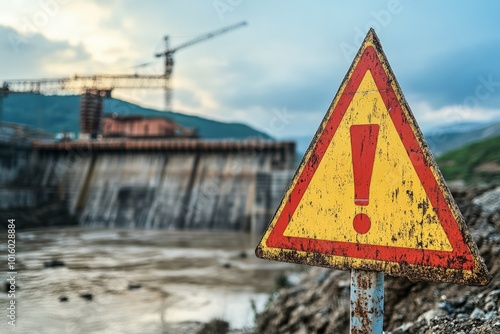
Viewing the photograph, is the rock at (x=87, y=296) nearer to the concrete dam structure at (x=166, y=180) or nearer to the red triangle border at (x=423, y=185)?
the red triangle border at (x=423, y=185)

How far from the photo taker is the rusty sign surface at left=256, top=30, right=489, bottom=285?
170cm

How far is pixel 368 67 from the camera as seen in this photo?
1.98 m

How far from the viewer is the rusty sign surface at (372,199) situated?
5.58ft

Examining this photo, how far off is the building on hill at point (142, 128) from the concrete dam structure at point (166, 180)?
682 cm

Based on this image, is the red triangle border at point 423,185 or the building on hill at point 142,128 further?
the building on hill at point 142,128

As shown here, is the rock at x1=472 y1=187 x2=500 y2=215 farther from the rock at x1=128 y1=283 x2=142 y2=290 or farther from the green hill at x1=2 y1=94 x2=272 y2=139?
the green hill at x1=2 y1=94 x2=272 y2=139

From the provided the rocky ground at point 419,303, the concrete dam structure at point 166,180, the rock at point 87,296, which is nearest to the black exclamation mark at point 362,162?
the rocky ground at point 419,303

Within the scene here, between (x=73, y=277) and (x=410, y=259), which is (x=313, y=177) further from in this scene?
(x=73, y=277)

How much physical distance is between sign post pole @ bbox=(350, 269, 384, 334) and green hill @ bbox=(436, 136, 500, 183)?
102ft

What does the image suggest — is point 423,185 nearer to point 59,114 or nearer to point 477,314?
point 477,314

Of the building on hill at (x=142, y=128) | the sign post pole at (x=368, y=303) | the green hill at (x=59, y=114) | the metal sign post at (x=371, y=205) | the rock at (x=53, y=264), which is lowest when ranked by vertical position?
the rock at (x=53, y=264)

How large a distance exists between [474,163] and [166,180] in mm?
29841

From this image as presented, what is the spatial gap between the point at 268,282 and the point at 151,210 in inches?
701

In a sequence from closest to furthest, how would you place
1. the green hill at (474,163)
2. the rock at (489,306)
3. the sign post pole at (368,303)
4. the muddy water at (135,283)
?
the sign post pole at (368,303), the rock at (489,306), the muddy water at (135,283), the green hill at (474,163)
